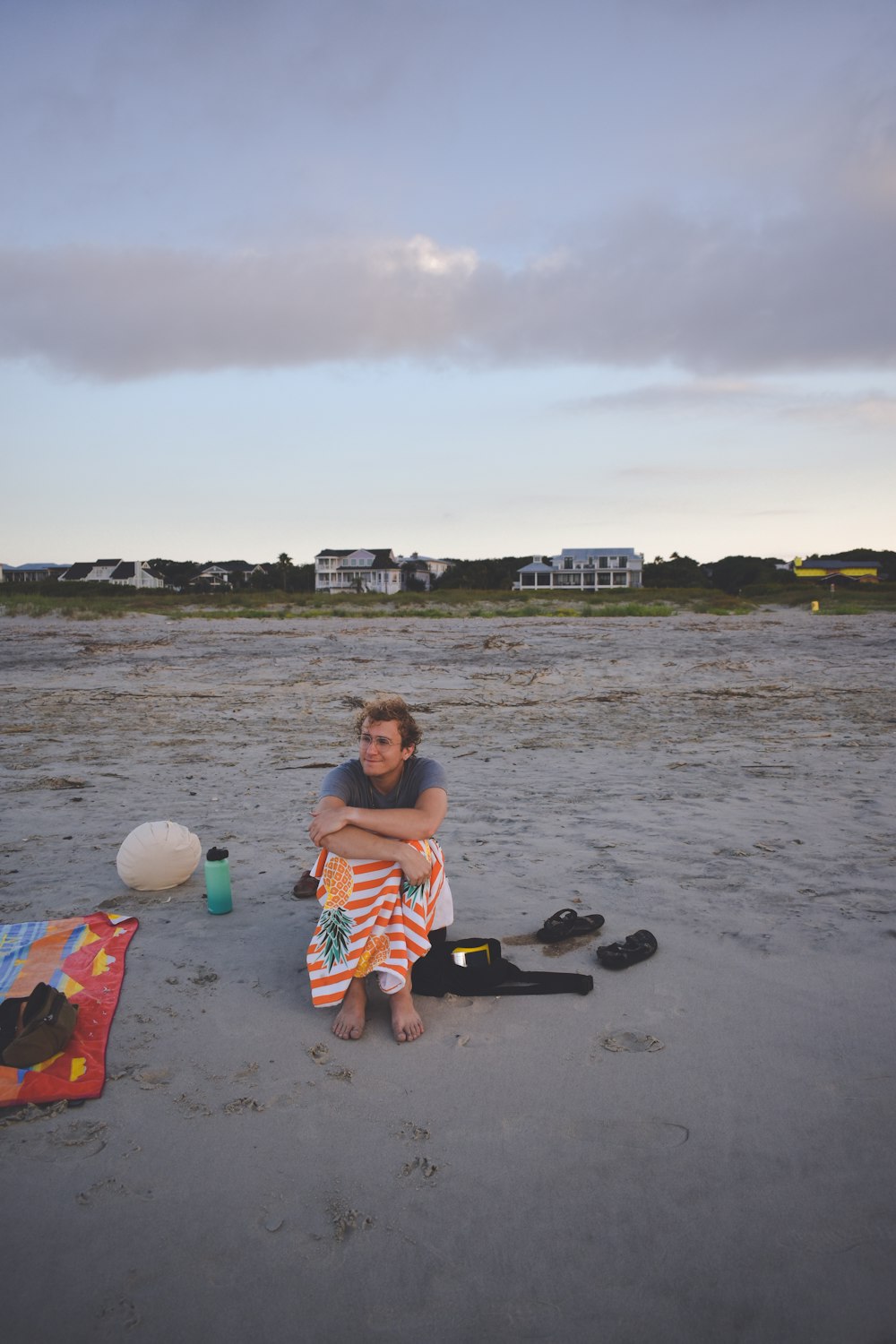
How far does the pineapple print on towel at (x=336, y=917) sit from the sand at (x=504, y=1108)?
31cm

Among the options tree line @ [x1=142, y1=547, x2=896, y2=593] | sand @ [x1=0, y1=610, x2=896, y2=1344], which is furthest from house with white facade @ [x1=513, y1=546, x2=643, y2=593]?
sand @ [x1=0, y1=610, x2=896, y2=1344]

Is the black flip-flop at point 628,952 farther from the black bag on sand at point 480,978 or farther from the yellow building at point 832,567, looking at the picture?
the yellow building at point 832,567

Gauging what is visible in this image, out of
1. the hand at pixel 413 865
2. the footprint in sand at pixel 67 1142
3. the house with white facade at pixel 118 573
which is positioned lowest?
the footprint in sand at pixel 67 1142

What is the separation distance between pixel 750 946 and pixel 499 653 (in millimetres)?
14578

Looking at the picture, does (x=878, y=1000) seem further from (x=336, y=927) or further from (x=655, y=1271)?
(x=336, y=927)

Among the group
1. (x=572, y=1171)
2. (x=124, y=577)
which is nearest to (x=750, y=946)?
(x=572, y=1171)

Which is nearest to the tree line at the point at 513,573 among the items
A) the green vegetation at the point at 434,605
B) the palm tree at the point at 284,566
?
the palm tree at the point at 284,566

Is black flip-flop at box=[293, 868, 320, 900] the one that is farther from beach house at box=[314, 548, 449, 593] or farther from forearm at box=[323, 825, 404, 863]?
beach house at box=[314, 548, 449, 593]

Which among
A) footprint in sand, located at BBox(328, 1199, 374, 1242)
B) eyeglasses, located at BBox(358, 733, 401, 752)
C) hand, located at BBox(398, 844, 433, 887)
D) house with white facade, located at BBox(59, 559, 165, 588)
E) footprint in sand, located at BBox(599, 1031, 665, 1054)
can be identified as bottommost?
footprint in sand, located at BBox(328, 1199, 374, 1242)

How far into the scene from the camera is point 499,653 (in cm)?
1822

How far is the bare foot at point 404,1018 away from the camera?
10.0 feet

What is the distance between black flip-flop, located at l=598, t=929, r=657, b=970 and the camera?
11.6ft

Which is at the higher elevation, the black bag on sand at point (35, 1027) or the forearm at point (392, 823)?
the forearm at point (392, 823)

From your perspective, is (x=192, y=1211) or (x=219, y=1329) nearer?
(x=219, y=1329)
